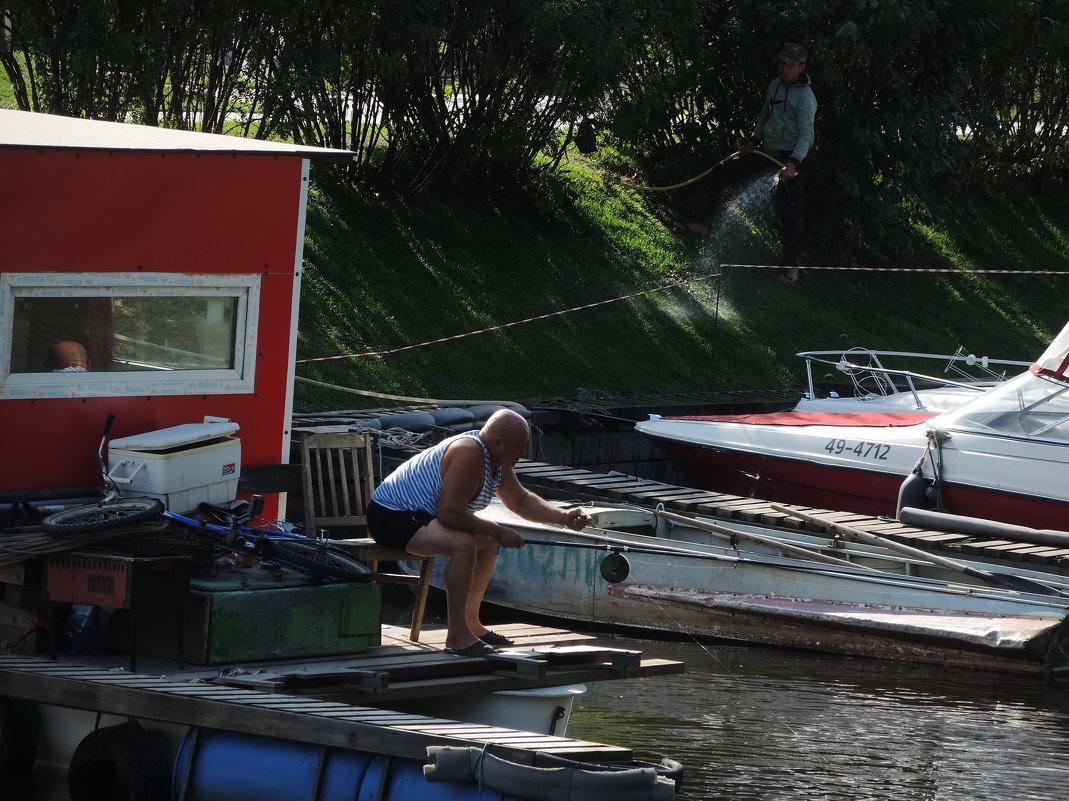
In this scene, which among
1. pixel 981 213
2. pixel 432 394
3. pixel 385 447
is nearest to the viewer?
pixel 385 447

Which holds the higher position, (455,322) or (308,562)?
(455,322)

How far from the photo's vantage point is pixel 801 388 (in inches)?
687

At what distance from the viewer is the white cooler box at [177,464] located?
7.45 metres

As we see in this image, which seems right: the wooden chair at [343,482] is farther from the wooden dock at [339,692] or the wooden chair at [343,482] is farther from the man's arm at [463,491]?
the man's arm at [463,491]

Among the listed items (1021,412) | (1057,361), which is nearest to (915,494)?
(1021,412)

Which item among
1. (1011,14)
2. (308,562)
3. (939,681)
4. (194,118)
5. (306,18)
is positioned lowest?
(939,681)

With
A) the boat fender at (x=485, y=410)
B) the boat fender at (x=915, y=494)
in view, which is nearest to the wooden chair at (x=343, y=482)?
the boat fender at (x=485, y=410)

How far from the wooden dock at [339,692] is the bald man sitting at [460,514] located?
24cm

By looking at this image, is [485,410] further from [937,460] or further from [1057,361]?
[1057,361]

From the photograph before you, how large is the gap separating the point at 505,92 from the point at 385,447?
22.1 ft

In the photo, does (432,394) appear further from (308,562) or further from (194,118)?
(308,562)

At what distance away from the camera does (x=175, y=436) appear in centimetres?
759

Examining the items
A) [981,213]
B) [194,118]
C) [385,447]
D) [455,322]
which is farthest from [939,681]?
[981,213]

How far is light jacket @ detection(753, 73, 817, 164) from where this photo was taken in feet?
60.1
